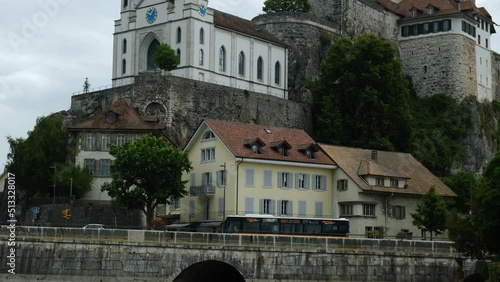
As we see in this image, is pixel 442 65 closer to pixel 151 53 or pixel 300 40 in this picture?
pixel 300 40

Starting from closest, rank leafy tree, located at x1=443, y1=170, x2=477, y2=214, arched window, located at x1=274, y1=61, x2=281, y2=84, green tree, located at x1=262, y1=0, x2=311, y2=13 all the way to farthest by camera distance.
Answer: leafy tree, located at x1=443, y1=170, x2=477, y2=214 → arched window, located at x1=274, y1=61, x2=281, y2=84 → green tree, located at x1=262, y1=0, x2=311, y2=13

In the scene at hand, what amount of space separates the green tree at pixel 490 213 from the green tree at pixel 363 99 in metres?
29.8

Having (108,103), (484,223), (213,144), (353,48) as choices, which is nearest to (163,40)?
(108,103)

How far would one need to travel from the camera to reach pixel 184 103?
8494cm

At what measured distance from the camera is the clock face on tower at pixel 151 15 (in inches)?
3738

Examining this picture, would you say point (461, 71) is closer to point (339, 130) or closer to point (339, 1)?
point (339, 1)

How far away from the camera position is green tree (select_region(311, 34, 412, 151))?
293 feet

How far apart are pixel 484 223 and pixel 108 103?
41.3m

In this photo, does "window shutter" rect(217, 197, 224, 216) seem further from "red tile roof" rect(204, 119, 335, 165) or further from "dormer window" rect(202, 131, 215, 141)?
"dormer window" rect(202, 131, 215, 141)

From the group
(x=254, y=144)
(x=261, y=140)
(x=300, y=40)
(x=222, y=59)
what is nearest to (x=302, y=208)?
(x=261, y=140)

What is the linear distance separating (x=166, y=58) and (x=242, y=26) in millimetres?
14599

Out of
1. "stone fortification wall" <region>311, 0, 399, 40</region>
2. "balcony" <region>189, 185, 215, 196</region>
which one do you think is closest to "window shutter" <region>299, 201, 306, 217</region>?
"balcony" <region>189, 185, 215, 196</region>

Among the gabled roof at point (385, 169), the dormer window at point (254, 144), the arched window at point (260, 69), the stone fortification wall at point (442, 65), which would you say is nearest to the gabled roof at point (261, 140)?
the dormer window at point (254, 144)

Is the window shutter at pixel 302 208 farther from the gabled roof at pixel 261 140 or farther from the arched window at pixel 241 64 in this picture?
the arched window at pixel 241 64
